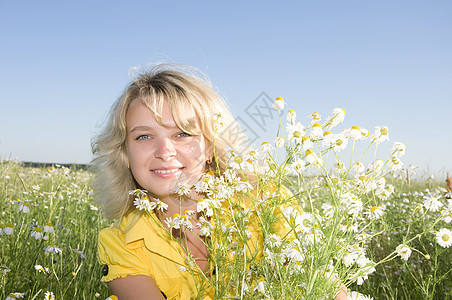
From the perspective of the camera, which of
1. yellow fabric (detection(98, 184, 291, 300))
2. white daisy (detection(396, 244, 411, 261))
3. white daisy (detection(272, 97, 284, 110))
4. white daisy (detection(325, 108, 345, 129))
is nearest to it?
white daisy (detection(396, 244, 411, 261))

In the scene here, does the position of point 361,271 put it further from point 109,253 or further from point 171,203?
point 109,253

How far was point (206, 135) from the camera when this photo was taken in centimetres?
257

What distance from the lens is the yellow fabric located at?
2.43 metres

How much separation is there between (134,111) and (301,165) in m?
1.42

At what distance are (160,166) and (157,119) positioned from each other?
0.94 feet

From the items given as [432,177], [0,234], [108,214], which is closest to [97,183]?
[108,214]

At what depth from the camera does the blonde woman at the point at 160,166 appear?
7.80ft

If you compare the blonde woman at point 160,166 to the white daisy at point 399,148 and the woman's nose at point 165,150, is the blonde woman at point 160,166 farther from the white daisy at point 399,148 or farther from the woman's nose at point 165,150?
the white daisy at point 399,148

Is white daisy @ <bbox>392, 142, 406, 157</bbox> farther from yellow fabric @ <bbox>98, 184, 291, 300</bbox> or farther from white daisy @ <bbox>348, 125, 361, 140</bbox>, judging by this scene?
yellow fabric @ <bbox>98, 184, 291, 300</bbox>

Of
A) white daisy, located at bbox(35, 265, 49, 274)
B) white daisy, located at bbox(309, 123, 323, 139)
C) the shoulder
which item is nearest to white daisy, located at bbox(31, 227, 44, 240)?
white daisy, located at bbox(35, 265, 49, 274)

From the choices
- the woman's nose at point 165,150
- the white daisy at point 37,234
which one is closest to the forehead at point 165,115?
the woman's nose at point 165,150

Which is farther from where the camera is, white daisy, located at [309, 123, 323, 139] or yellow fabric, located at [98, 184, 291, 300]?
yellow fabric, located at [98, 184, 291, 300]

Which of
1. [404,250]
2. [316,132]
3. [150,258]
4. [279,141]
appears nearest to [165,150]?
[150,258]

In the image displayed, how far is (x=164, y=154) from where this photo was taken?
2.30m
